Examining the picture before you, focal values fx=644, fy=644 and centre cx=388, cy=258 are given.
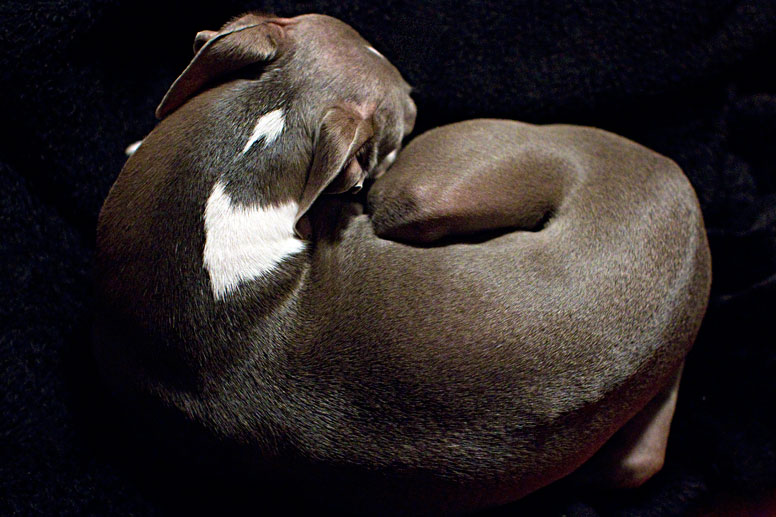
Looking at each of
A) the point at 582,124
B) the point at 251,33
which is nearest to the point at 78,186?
the point at 251,33

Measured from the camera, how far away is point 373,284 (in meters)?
1.56

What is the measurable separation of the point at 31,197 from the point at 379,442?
Answer: 1.17 m

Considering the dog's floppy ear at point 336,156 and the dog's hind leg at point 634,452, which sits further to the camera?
the dog's hind leg at point 634,452

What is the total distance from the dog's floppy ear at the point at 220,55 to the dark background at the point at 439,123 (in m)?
0.31

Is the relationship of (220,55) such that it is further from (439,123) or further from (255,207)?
(439,123)

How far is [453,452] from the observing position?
146 cm

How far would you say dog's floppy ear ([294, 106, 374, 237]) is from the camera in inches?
60.0

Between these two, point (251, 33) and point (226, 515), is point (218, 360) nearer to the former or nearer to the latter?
point (226, 515)

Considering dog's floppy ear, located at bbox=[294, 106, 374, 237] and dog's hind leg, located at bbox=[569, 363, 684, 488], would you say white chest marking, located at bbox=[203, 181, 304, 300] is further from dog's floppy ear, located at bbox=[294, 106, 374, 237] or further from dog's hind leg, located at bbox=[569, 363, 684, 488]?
dog's hind leg, located at bbox=[569, 363, 684, 488]

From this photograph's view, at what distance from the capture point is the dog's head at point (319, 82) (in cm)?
159

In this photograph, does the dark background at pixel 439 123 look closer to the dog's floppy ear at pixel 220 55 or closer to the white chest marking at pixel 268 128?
the dog's floppy ear at pixel 220 55

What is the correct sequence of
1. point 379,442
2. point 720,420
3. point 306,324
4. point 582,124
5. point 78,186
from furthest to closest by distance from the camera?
point 582,124 < point 720,420 < point 78,186 < point 306,324 < point 379,442

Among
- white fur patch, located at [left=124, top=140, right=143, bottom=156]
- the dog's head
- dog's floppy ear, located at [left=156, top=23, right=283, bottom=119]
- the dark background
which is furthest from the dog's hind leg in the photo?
white fur patch, located at [left=124, top=140, right=143, bottom=156]

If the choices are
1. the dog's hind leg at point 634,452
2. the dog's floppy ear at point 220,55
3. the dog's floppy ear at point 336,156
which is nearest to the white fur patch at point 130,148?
the dog's floppy ear at point 220,55
